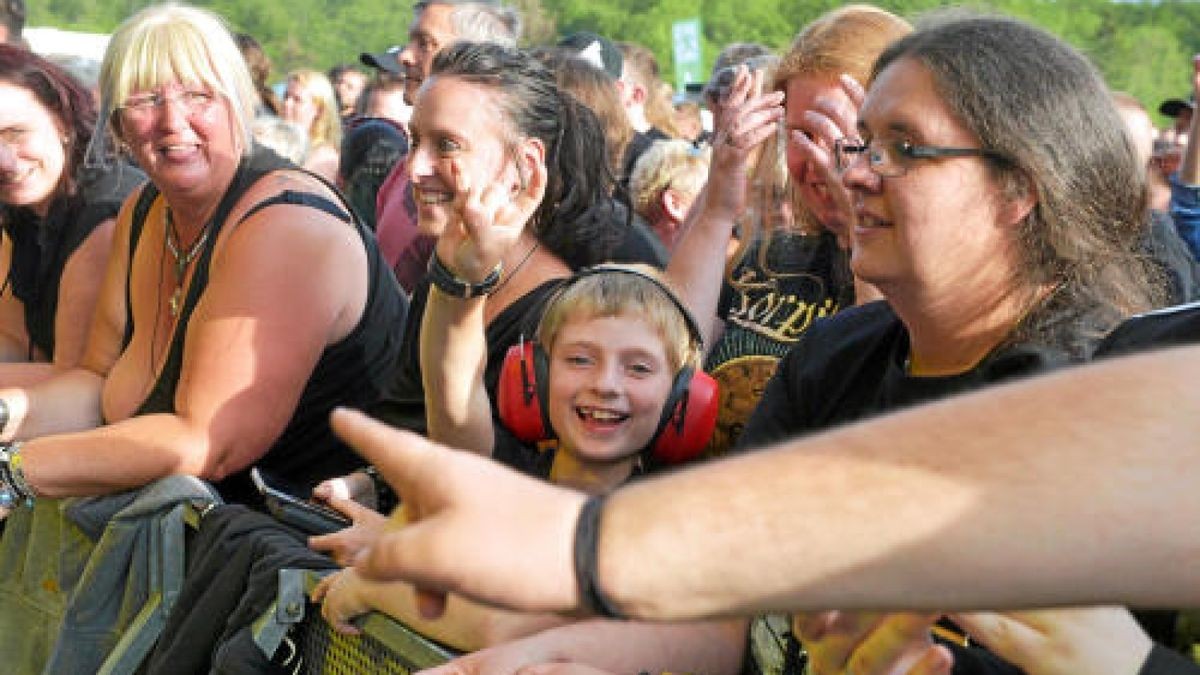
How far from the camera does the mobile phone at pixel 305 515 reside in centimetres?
347

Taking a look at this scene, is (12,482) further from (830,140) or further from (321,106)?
(321,106)

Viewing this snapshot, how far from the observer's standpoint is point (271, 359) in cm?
400

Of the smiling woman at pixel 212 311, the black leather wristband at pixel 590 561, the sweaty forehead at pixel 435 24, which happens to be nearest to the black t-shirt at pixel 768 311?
the smiling woman at pixel 212 311

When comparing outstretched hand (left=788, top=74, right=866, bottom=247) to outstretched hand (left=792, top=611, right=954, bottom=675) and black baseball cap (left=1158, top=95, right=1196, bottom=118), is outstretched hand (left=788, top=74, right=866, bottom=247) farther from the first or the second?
black baseball cap (left=1158, top=95, right=1196, bottom=118)

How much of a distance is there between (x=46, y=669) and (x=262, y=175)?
4.35 ft

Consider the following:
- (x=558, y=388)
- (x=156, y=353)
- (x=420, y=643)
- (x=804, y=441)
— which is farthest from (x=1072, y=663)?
(x=156, y=353)

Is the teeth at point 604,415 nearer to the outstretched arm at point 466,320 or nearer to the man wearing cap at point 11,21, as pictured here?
the outstretched arm at point 466,320

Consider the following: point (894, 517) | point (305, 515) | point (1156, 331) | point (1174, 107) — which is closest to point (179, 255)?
point (305, 515)

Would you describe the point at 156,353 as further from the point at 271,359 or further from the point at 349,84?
the point at 349,84

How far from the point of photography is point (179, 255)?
450 cm

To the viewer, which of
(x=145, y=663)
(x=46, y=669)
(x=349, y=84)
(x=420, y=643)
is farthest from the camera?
(x=349, y=84)

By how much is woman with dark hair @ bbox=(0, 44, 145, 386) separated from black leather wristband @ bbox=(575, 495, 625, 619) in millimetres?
4124

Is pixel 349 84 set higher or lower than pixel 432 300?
lower

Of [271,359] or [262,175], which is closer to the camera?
[271,359]
